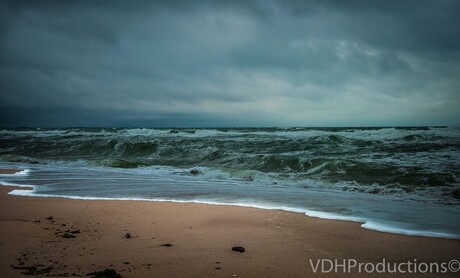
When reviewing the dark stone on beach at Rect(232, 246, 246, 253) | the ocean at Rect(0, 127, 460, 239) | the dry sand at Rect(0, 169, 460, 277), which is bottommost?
the ocean at Rect(0, 127, 460, 239)

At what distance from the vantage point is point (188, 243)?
321 centimetres

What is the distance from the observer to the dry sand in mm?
2580

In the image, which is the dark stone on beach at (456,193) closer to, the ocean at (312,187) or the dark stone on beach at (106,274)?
the ocean at (312,187)

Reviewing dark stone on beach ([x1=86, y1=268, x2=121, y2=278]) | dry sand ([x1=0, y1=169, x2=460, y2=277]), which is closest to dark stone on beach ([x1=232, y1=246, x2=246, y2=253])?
dry sand ([x1=0, y1=169, x2=460, y2=277])

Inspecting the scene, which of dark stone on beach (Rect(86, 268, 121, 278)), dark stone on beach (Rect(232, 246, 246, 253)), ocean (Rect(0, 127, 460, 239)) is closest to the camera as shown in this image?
dark stone on beach (Rect(86, 268, 121, 278))

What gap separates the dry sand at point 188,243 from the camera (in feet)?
8.46

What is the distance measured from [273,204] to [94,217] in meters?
2.72

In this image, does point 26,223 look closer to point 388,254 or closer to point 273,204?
point 273,204

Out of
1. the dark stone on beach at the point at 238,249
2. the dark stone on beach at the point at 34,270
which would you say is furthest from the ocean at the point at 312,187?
the dark stone on beach at the point at 34,270

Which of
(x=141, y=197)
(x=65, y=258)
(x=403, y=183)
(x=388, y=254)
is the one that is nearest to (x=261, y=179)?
(x=403, y=183)

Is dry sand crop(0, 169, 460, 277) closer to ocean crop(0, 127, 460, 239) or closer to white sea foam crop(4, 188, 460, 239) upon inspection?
white sea foam crop(4, 188, 460, 239)

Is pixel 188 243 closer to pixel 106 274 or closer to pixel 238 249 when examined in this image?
pixel 238 249

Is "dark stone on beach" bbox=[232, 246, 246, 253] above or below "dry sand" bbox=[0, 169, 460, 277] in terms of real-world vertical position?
→ above

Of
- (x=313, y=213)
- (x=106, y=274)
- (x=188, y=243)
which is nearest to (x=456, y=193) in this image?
(x=313, y=213)
